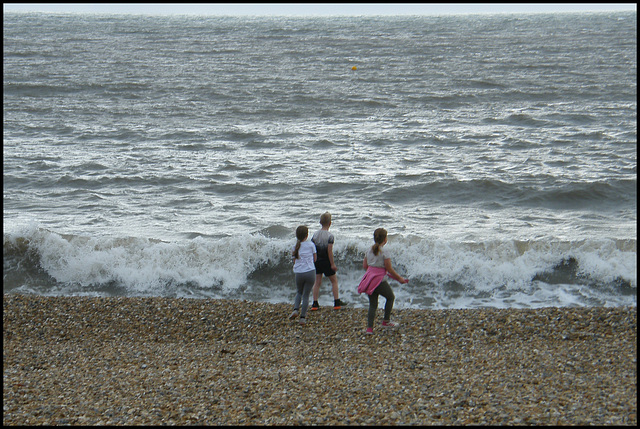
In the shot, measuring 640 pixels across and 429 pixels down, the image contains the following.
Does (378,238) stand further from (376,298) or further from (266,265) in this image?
(266,265)

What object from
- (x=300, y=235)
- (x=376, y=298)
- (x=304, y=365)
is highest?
(x=300, y=235)

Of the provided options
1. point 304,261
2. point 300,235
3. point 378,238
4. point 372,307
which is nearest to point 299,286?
point 304,261

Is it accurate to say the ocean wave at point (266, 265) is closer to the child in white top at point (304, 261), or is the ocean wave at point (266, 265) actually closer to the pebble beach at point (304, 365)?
the pebble beach at point (304, 365)

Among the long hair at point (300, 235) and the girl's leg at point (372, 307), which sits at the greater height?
the long hair at point (300, 235)

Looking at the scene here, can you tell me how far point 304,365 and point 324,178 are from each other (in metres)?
Result: 10.4

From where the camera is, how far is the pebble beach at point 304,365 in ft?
17.6

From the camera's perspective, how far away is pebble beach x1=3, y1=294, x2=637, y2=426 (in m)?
5.38

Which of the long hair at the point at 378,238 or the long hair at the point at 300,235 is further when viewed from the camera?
the long hair at the point at 300,235

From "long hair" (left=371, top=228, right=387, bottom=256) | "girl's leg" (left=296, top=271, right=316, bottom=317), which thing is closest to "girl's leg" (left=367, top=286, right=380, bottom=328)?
"long hair" (left=371, top=228, right=387, bottom=256)

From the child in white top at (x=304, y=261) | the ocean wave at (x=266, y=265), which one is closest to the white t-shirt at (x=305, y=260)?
the child in white top at (x=304, y=261)

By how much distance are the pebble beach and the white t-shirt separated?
82 cm

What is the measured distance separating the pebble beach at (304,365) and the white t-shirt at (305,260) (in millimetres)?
815

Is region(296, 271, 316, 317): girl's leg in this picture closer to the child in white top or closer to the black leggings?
the child in white top

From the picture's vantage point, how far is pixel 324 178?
16875 millimetres
